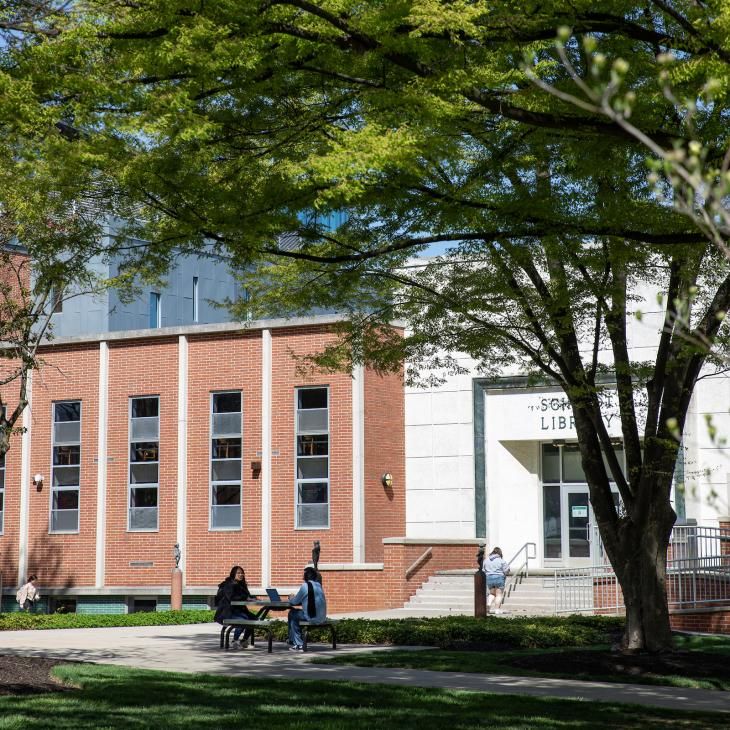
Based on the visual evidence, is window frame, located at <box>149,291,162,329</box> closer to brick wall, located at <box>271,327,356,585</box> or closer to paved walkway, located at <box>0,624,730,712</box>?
brick wall, located at <box>271,327,356,585</box>

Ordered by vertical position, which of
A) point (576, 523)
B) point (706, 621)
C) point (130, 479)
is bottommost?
point (706, 621)

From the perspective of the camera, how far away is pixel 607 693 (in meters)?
13.2

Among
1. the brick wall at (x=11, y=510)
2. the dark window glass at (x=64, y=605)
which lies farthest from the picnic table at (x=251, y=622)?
the brick wall at (x=11, y=510)

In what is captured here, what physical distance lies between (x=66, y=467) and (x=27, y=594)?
3.73 metres

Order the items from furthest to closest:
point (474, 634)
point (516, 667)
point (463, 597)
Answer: point (463, 597), point (474, 634), point (516, 667)

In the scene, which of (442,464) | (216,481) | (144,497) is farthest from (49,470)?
(442,464)

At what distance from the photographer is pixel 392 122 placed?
10.6m

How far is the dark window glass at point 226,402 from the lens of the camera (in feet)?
104

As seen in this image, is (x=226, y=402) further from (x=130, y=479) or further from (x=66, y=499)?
(x=66, y=499)

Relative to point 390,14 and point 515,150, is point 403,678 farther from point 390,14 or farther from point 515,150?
point 390,14

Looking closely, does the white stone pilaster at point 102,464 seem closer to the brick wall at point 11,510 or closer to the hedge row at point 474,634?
the brick wall at point 11,510

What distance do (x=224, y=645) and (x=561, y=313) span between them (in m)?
7.62

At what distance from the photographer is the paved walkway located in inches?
516

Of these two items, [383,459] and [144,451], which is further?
[144,451]
